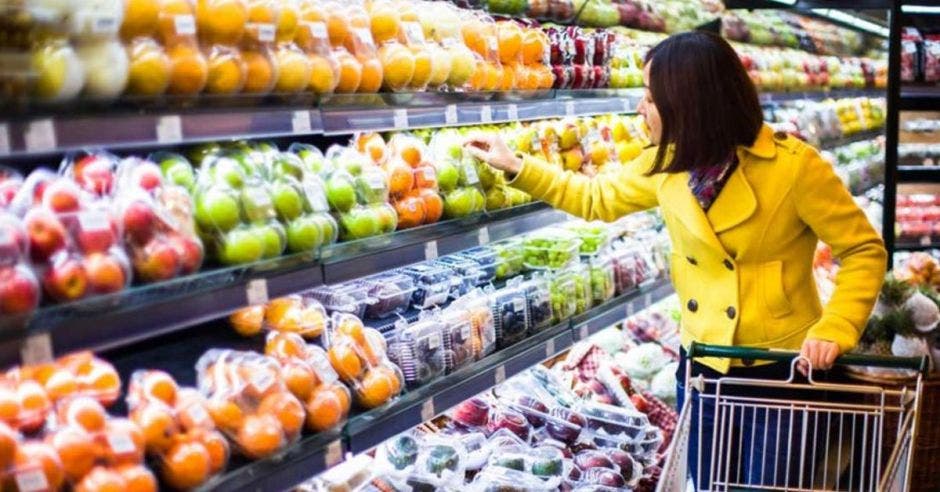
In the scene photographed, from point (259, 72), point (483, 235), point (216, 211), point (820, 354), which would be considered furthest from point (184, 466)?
point (820, 354)

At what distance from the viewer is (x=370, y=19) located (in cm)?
301

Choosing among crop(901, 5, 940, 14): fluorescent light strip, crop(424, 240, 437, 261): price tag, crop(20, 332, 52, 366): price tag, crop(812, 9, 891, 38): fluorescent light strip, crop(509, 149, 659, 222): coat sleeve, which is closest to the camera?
crop(20, 332, 52, 366): price tag

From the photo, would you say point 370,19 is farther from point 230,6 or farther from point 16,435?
point 16,435

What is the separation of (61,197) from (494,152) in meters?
1.63

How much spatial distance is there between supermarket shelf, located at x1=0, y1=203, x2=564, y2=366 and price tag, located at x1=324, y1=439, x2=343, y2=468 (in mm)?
385

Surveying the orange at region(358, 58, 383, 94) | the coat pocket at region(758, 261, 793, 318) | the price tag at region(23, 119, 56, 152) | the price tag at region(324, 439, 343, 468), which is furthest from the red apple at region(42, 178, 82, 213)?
the coat pocket at region(758, 261, 793, 318)

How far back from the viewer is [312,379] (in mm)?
2582

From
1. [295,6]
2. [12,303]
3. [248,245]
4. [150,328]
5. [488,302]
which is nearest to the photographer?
[12,303]

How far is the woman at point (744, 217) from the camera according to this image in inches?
115

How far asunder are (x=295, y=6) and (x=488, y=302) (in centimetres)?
129

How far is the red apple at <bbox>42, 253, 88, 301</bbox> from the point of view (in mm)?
1937

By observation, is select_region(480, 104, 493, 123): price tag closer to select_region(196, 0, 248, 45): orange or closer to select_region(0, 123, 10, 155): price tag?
select_region(196, 0, 248, 45): orange

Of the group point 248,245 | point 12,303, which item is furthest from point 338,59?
point 12,303

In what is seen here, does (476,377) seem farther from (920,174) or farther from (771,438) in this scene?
(920,174)
